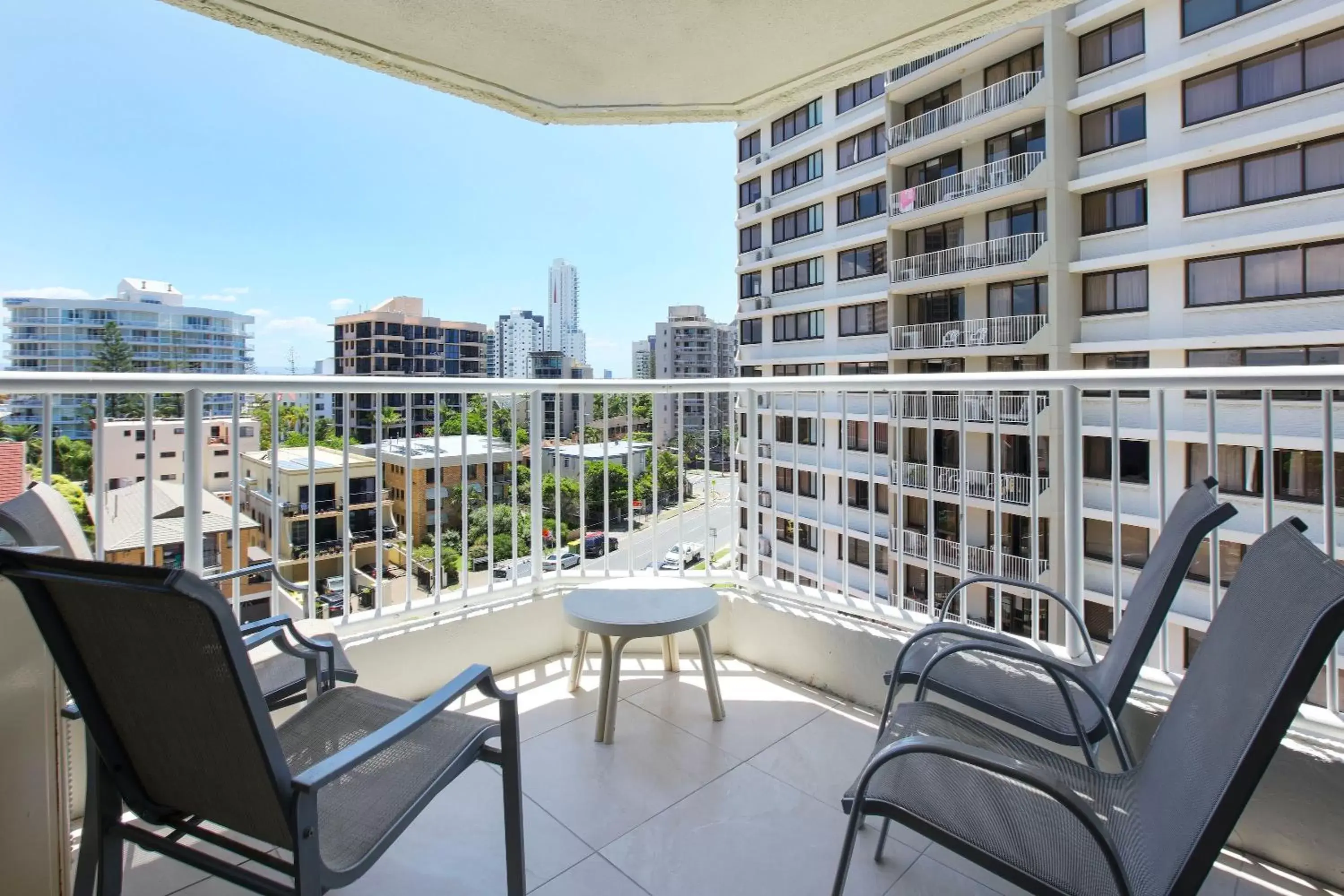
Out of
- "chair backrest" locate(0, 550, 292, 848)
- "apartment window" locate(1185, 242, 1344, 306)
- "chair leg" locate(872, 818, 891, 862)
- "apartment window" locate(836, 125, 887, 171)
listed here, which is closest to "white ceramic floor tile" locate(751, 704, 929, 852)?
"chair leg" locate(872, 818, 891, 862)

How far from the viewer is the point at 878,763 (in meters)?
1.15

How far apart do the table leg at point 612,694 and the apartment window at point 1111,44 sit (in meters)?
20.5

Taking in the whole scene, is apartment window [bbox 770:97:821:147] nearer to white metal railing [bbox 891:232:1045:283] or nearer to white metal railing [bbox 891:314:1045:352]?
white metal railing [bbox 891:232:1045:283]

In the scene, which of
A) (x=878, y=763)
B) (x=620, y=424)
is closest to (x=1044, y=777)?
(x=878, y=763)

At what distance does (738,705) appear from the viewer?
260 cm

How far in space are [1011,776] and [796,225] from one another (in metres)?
27.6

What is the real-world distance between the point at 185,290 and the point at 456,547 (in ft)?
159

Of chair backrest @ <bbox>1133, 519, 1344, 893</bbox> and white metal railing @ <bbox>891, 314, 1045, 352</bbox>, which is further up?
white metal railing @ <bbox>891, 314, 1045, 352</bbox>

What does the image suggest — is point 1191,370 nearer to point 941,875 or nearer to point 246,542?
point 941,875

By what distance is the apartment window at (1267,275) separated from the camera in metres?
13.4

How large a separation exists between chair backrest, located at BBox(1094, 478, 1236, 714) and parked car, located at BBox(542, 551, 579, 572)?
2.29 m

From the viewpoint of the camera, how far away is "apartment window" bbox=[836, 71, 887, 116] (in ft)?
73.0

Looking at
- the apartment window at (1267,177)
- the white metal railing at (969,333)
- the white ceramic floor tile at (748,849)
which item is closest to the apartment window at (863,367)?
the white metal railing at (969,333)

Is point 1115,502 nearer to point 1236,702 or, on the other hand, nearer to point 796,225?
point 1236,702
